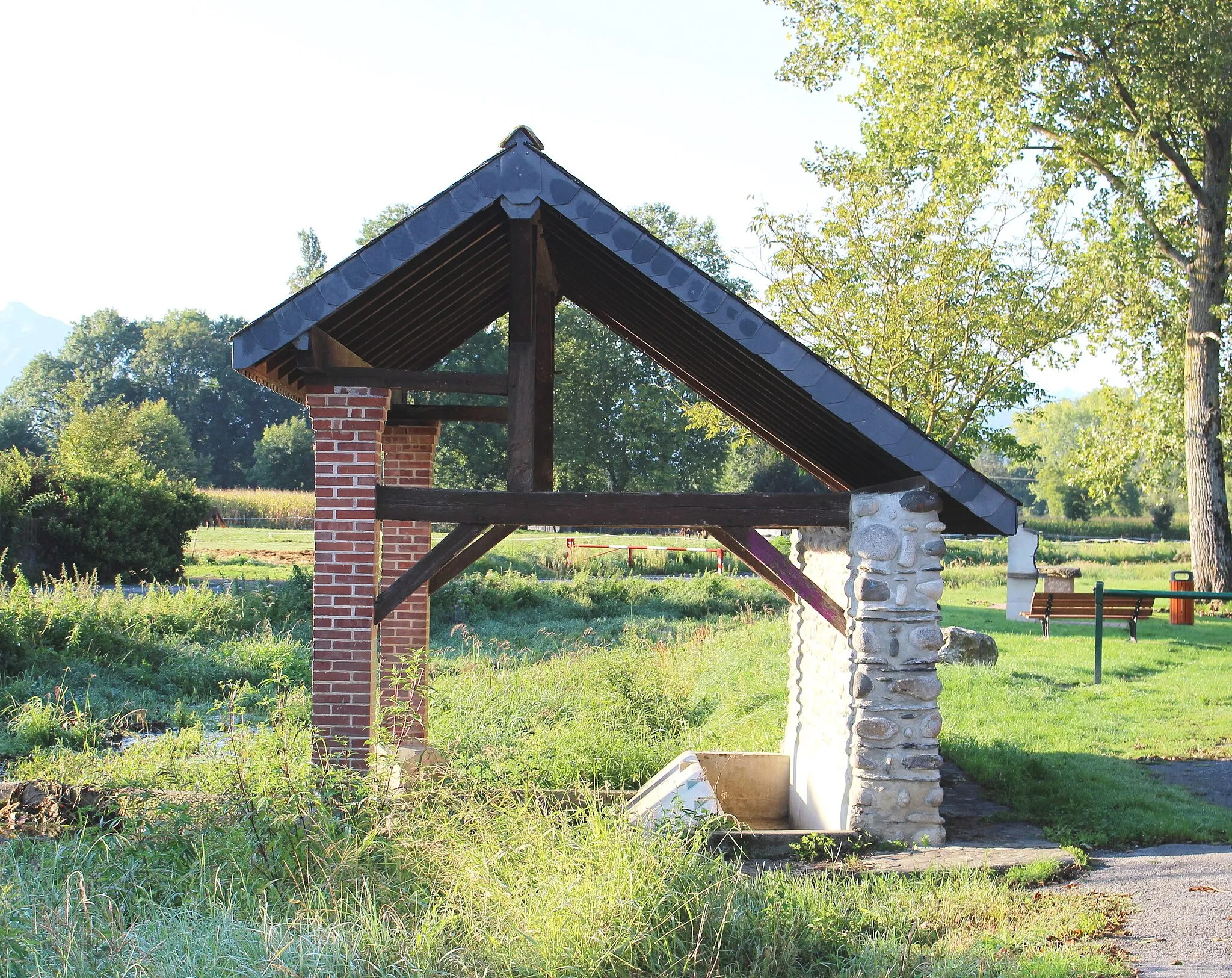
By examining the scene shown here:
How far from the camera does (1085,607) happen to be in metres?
14.6

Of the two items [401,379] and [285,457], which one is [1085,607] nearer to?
[401,379]

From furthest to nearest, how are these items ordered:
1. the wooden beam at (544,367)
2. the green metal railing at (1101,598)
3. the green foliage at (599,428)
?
1. the green foliage at (599,428)
2. the green metal railing at (1101,598)
3. the wooden beam at (544,367)

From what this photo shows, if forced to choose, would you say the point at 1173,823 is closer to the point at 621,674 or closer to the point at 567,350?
the point at 621,674

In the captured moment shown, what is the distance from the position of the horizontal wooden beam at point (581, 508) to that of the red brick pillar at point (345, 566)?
0.64 feet

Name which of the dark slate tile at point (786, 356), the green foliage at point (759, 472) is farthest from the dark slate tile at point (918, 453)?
the green foliage at point (759, 472)

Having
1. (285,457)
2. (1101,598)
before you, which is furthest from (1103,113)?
(285,457)

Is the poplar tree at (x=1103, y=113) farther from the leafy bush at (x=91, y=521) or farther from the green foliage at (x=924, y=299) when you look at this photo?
the leafy bush at (x=91, y=521)

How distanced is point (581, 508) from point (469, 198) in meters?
1.88

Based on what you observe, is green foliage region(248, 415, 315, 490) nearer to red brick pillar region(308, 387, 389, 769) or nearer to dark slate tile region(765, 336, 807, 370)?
red brick pillar region(308, 387, 389, 769)

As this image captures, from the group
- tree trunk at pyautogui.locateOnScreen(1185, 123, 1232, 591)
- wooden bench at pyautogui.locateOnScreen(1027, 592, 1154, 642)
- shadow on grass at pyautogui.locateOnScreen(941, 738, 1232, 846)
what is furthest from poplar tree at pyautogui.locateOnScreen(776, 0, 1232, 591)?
shadow on grass at pyautogui.locateOnScreen(941, 738, 1232, 846)

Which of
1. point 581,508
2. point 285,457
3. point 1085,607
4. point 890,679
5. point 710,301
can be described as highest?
point 285,457

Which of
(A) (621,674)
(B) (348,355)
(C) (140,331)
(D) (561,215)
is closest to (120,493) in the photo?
(A) (621,674)

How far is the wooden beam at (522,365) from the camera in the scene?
5.97 metres

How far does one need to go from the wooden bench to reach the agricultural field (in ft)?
2.92
